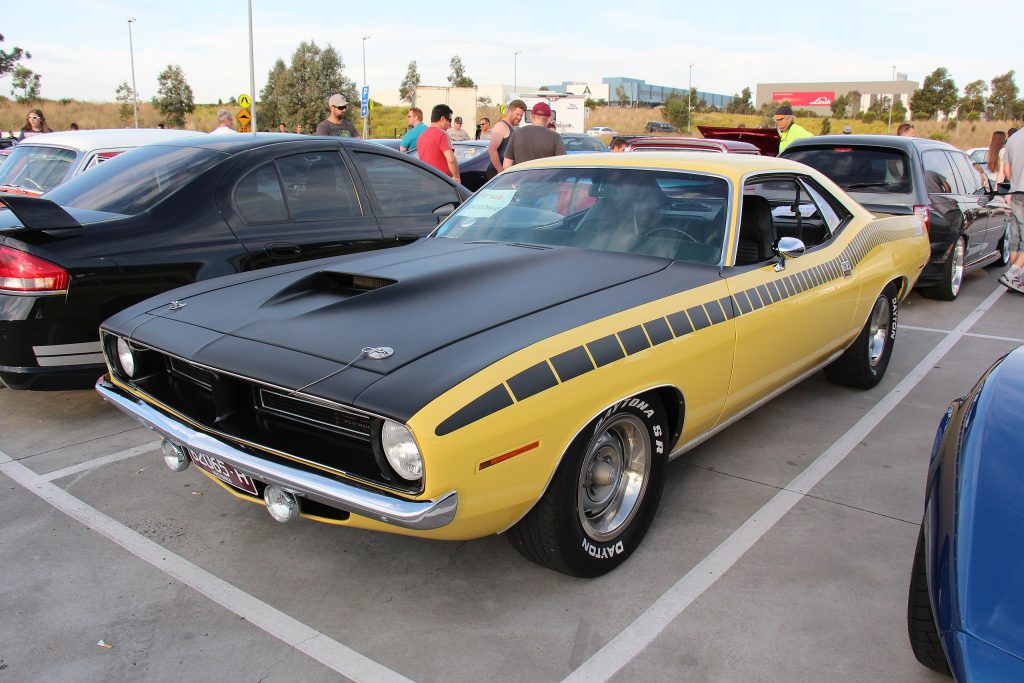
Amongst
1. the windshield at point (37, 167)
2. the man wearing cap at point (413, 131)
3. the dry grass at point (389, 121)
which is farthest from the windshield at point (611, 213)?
the dry grass at point (389, 121)

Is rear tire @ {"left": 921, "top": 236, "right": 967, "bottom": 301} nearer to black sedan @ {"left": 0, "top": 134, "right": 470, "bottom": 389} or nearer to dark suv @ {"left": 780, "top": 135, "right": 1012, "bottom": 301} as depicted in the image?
dark suv @ {"left": 780, "top": 135, "right": 1012, "bottom": 301}

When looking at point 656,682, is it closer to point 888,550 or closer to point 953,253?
point 888,550

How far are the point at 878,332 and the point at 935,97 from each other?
210ft

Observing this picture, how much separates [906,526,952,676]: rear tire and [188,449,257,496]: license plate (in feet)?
6.69

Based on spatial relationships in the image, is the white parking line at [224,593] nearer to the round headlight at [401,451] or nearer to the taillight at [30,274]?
the round headlight at [401,451]

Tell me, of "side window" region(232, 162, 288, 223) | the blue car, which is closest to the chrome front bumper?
the blue car

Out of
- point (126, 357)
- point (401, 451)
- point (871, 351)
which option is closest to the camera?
point (401, 451)

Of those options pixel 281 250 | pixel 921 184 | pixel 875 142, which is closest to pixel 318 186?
pixel 281 250

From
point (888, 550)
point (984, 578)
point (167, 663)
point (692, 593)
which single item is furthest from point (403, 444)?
point (888, 550)

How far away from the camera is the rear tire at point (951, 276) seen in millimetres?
7961

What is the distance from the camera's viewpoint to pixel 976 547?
182cm

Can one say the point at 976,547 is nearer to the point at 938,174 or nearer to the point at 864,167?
the point at 864,167

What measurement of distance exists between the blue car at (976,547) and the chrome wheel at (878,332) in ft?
8.55

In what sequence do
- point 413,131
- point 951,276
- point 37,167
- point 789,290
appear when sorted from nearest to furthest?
point 789,290
point 37,167
point 951,276
point 413,131
